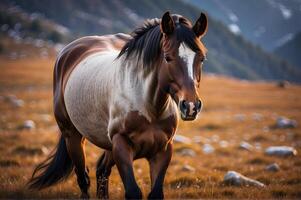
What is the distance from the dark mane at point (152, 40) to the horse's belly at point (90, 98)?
75 centimetres

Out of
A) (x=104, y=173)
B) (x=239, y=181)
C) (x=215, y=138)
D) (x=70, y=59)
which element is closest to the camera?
(x=104, y=173)

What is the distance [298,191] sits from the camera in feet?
25.0

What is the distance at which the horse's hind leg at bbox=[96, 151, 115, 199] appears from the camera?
698cm

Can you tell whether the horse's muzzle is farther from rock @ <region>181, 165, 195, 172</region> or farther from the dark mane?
rock @ <region>181, 165, 195, 172</region>

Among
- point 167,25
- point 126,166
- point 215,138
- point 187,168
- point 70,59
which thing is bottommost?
point 215,138

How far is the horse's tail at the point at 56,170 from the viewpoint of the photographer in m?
7.62

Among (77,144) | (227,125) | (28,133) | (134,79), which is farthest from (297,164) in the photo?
(227,125)

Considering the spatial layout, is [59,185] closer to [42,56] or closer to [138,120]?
[138,120]

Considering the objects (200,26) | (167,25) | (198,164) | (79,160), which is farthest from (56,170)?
(198,164)

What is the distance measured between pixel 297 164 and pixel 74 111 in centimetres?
701

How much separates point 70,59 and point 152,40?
3173 millimetres

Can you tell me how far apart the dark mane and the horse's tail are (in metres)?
2.88

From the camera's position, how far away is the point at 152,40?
16.9ft

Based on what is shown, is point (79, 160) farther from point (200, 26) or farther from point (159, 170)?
point (200, 26)
